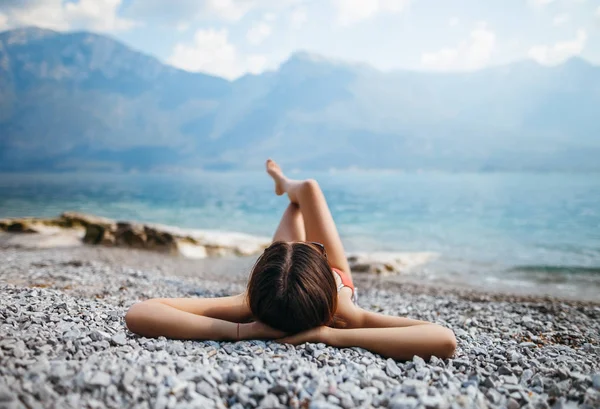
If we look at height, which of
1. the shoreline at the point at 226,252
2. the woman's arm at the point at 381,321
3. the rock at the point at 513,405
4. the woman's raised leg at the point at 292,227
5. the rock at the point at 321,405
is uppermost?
the woman's raised leg at the point at 292,227

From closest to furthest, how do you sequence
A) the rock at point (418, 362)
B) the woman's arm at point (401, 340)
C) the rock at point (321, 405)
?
1. the rock at point (321, 405)
2. the rock at point (418, 362)
3. the woman's arm at point (401, 340)

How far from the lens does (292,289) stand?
2.87 metres

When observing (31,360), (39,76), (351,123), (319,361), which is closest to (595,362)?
(319,361)

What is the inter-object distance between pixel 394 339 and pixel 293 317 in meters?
0.78

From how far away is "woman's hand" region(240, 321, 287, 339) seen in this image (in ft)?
10.3

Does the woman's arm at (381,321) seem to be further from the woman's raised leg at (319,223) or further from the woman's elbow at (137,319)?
the woman's elbow at (137,319)

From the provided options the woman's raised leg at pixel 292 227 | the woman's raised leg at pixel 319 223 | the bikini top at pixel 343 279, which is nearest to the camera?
the bikini top at pixel 343 279

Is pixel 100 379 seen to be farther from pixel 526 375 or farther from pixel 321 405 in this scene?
pixel 526 375

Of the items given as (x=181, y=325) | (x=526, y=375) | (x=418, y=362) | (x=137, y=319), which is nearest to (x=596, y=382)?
(x=526, y=375)

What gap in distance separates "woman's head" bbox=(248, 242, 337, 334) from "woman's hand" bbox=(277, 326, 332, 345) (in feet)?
0.14

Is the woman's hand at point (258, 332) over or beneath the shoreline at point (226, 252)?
over

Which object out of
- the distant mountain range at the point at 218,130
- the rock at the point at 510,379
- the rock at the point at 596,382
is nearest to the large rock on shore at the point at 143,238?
the rock at the point at 510,379

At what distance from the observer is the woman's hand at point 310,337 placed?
3.11 m

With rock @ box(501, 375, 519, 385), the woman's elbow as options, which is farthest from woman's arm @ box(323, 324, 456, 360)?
the woman's elbow
